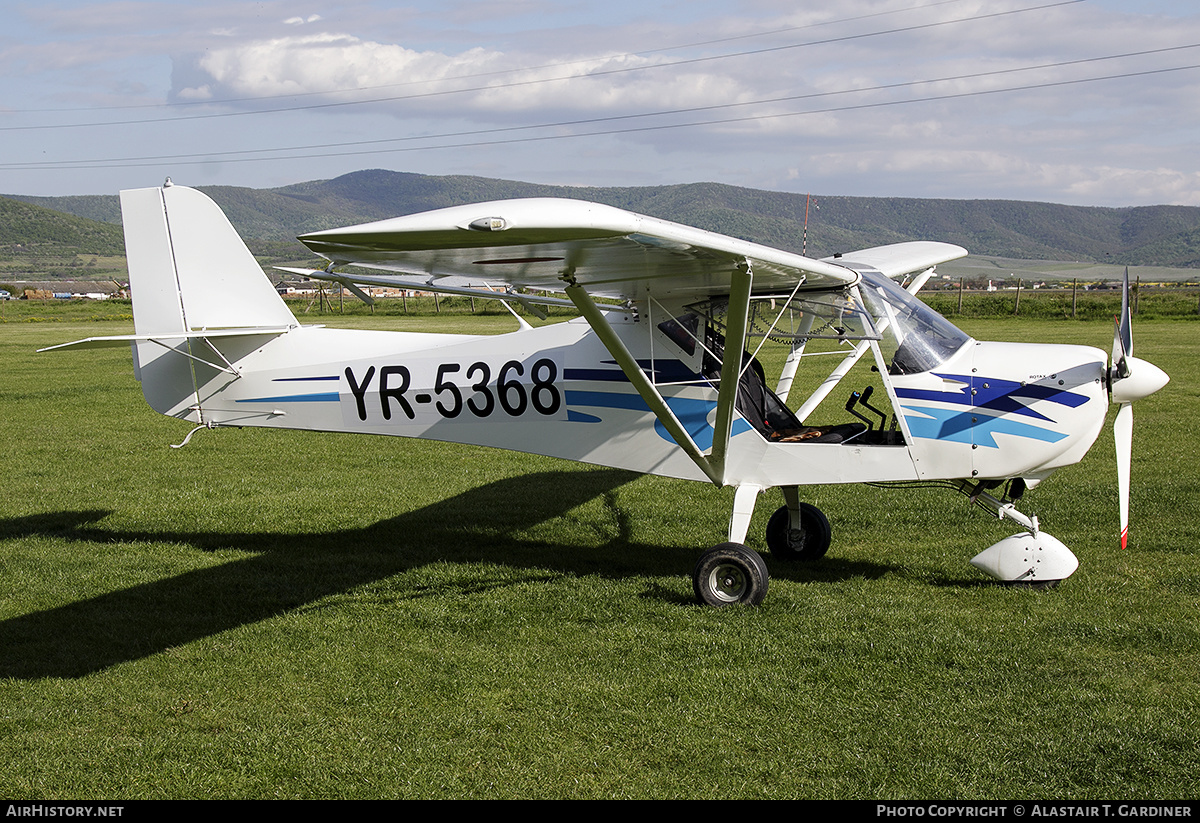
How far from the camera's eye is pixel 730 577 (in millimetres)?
6293

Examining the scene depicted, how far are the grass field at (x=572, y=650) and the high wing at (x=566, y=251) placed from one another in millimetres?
2152

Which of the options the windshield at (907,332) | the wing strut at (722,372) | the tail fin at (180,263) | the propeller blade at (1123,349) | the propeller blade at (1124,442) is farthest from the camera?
the tail fin at (180,263)

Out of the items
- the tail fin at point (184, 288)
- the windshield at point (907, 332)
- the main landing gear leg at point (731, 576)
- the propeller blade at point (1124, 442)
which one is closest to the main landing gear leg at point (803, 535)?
the main landing gear leg at point (731, 576)

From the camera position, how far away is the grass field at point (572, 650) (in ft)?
13.5

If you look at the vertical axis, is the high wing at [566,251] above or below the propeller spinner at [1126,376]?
above

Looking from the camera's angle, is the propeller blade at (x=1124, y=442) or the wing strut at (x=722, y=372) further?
the propeller blade at (x=1124, y=442)

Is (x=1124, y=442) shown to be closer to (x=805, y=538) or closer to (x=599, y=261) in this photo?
(x=805, y=538)

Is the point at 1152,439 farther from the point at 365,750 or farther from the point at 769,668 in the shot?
the point at 365,750

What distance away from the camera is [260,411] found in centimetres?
780

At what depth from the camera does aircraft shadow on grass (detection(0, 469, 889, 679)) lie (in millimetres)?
5855

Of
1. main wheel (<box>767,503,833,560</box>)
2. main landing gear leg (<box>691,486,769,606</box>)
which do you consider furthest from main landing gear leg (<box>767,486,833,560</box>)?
main landing gear leg (<box>691,486,769,606</box>)

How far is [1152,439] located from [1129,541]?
16.7 ft

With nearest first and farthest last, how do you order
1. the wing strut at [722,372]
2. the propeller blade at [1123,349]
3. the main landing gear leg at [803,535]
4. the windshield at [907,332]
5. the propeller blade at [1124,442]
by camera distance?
1. the wing strut at [722,372]
2. the propeller blade at [1123,349]
3. the propeller blade at [1124,442]
4. the windshield at [907,332]
5. the main landing gear leg at [803,535]

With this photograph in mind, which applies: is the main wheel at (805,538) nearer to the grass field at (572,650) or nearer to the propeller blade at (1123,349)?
the grass field at (572,650)
